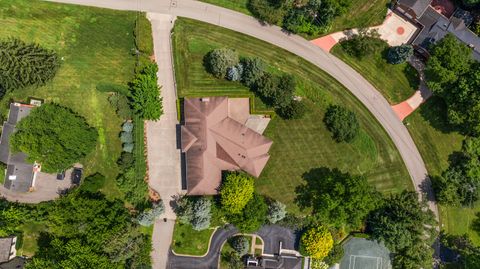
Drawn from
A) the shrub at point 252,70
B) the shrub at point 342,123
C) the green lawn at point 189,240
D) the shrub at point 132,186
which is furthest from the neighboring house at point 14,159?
the shrub at point 342,123

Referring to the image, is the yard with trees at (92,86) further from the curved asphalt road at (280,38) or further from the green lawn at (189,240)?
the green lawn at (189,240)

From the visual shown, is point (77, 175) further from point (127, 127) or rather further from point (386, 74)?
point (386, 74)

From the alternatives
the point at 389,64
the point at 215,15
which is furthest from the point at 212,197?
the point at 389,64

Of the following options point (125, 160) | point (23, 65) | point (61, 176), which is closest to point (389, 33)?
point (125, 160)

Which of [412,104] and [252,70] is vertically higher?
[252,70]

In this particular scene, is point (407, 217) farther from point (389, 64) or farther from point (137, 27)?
point (137, 27)

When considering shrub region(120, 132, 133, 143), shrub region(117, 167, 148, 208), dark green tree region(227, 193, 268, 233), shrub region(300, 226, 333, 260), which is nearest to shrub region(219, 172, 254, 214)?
dark green tree region(227, 193, 268, 233)
